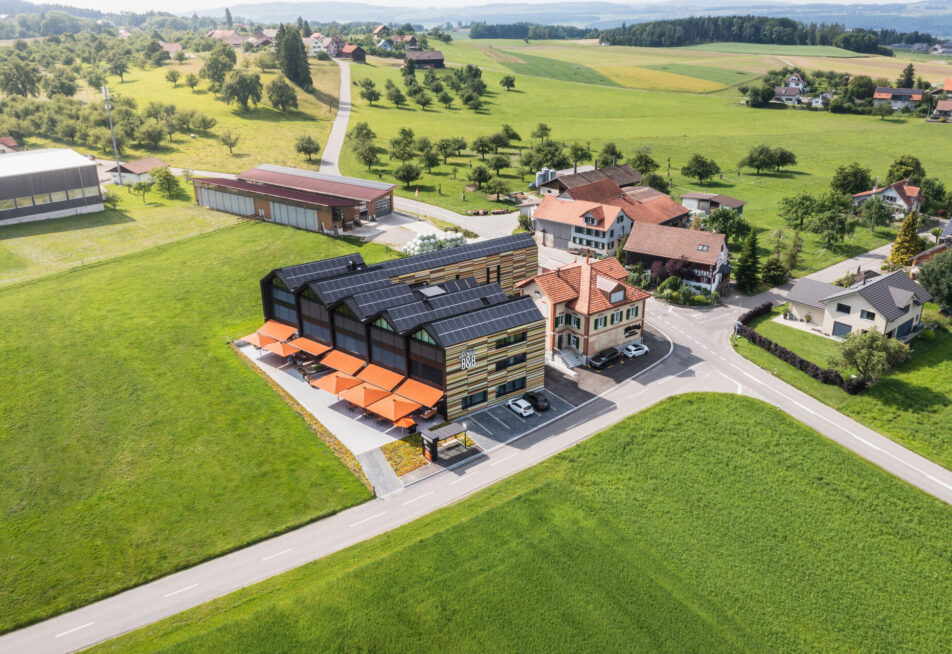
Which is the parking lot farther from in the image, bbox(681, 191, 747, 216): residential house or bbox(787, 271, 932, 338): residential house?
bbox(681, 191, 747, 216): residential house

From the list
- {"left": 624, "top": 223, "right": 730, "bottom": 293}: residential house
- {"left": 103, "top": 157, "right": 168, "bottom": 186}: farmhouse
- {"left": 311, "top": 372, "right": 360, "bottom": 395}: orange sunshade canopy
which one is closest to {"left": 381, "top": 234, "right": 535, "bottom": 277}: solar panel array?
{"left": 311, "top": 372, "right": 360, "bottom": 395}: orange sunshade canopy

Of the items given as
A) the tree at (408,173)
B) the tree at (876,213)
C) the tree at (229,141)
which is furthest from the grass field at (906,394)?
the tree at (229,141)

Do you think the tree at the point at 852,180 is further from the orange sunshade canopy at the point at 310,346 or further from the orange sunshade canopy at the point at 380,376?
the orange sunshade canopy at the point at 310,346

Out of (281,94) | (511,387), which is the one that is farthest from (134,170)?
(511,387)

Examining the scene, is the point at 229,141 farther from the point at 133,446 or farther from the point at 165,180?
the point at 133,446

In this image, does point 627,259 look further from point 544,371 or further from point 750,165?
point 750,165

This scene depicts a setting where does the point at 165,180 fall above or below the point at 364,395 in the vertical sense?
above
